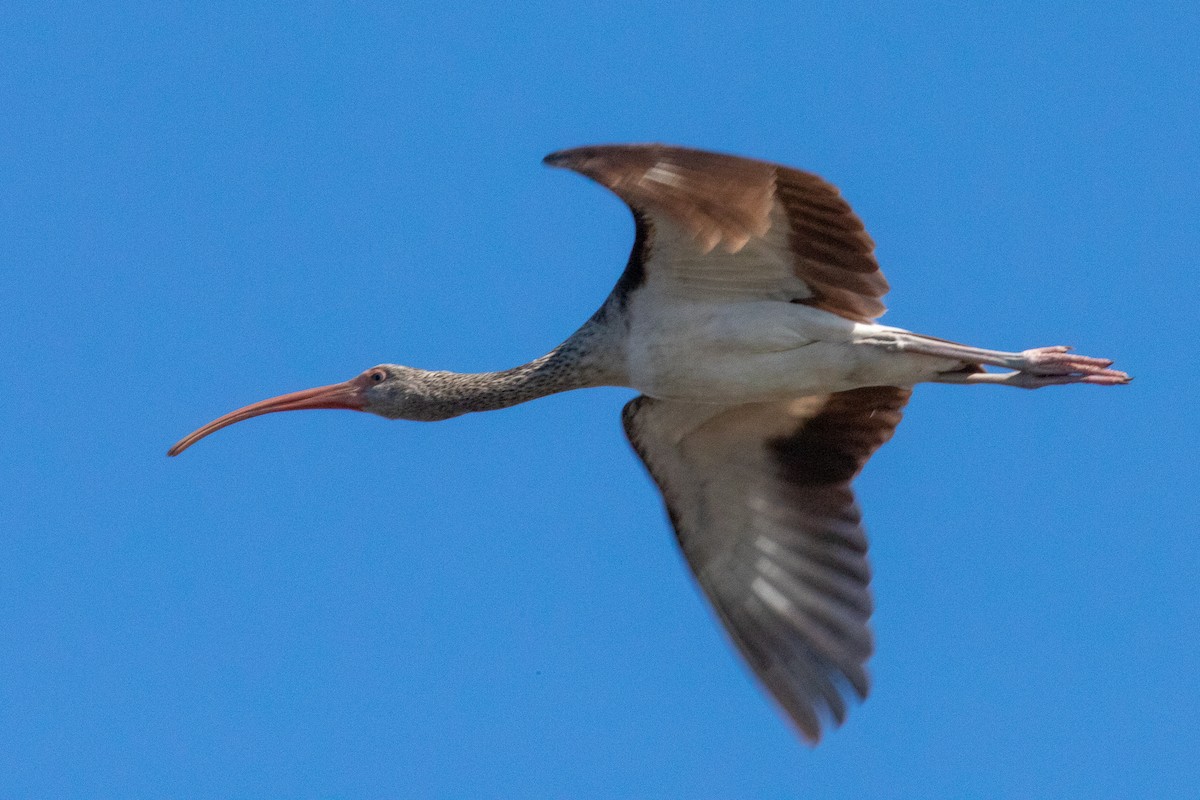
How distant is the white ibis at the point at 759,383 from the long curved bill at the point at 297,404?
2 cm

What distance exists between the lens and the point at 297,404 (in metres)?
15.7

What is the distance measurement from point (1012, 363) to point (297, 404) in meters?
6.26

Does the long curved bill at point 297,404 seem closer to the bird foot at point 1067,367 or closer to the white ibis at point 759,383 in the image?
the white ibis at point 759,383

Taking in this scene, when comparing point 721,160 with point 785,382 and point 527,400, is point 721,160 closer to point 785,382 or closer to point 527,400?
point 785,382

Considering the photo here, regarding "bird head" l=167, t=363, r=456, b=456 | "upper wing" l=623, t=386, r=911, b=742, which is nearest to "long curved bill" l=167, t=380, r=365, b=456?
"bird head" l=167, t=363, r=456, b=456

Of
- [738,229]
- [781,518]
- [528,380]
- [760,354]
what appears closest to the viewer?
[738,229]

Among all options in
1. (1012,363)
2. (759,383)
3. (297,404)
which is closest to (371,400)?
(297,404)

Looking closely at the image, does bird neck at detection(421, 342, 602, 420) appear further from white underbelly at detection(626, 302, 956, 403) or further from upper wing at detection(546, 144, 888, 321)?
upper wing at detection(546, 144, 888, 321)

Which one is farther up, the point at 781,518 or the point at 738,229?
the point at 738,229

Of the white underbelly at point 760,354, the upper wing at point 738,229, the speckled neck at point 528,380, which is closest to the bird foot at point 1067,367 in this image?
the white underbelly at point 760,354

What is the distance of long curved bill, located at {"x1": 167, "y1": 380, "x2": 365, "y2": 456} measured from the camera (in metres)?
15.5

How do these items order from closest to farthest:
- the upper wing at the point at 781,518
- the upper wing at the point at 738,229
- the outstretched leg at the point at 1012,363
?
the upper wing at the point at 738,229, the outstretched leg at the point at 1012,363, the upper wing at the point at 781,518

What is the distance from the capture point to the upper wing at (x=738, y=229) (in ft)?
36.7

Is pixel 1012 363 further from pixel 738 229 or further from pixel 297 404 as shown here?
pixel 297 404
